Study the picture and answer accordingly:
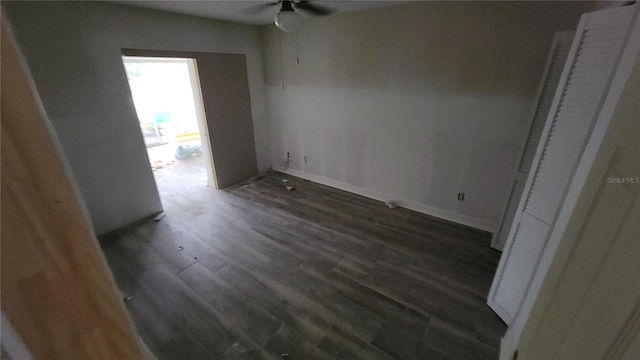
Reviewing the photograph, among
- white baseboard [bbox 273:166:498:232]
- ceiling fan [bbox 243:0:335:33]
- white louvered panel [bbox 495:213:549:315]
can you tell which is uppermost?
ceiling fan [bbox 243:0:335:33]

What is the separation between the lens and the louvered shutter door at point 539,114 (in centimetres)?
193

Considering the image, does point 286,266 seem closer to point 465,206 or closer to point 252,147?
point 465,206

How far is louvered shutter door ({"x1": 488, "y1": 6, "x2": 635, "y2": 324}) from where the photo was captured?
120cm

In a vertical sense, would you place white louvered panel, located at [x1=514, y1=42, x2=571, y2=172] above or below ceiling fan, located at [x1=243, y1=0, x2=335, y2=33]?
below

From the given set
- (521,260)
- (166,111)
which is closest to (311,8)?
(521,260)

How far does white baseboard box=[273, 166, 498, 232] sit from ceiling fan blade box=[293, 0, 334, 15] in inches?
88.7

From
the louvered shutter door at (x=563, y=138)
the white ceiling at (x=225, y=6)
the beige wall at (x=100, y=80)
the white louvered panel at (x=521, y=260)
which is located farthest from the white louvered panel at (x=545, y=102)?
the beige wall at (x=100, y=80)

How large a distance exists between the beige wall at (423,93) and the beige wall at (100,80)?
1560mm

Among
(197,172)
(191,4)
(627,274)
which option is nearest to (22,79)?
(627,274)

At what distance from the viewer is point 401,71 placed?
9.68ft

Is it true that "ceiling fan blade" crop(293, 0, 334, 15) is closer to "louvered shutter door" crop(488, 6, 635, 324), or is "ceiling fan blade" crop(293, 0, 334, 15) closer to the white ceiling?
the white ceiling

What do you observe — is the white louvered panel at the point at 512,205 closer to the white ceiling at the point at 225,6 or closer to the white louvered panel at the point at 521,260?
the white louvered panel at the point at 521,260

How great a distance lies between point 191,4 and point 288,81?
1.60 meters

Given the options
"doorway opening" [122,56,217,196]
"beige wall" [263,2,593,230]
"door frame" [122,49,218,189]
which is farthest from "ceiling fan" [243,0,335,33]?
"doorway opening" [122,56,217,196]
